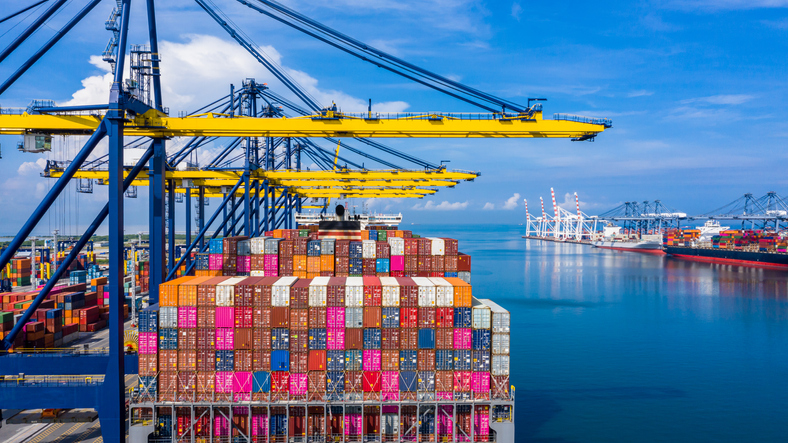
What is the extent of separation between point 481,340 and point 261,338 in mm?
7852

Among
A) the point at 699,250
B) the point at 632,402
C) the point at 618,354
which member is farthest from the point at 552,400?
the point at 699,250

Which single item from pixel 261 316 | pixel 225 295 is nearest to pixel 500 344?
pixel 261 316

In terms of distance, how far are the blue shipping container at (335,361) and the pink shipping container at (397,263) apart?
19.4ft

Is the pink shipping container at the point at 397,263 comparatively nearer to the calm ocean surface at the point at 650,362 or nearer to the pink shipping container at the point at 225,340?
the pink shipping container at the point at 225,340

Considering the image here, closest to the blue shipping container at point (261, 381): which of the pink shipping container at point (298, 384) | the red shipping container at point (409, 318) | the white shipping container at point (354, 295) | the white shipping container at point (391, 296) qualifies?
the pink shipping container at point (298, 384)

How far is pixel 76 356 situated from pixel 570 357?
30406 millimetres

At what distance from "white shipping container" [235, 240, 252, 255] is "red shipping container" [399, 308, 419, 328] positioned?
847 centimetres

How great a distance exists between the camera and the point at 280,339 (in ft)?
52.3

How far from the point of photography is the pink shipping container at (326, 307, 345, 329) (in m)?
16.1

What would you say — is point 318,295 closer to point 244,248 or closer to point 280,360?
point 280,360

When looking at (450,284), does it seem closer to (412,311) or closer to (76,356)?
(412,311)

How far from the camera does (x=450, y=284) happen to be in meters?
16.9

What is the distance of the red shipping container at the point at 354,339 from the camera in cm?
1609

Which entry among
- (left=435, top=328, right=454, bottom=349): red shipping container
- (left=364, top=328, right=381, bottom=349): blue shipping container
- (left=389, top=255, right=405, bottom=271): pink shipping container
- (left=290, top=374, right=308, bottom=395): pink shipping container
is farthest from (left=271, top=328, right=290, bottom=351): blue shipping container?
(left=389, top=255, right=405, bottom=271): pink shipping container
